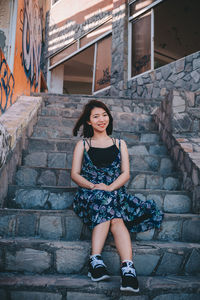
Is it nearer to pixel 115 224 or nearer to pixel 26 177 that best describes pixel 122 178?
pixel 115 224

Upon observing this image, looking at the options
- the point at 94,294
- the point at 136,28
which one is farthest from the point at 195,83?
the point at 94,294

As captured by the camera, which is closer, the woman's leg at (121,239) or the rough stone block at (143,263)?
the woman's leg at (121,239)

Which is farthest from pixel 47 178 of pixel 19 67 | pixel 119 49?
pixel 119 49

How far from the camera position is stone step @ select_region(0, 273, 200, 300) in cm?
170

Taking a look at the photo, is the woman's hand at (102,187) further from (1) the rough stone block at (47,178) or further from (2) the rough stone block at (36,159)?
(2) the rough stone block at (36,159)

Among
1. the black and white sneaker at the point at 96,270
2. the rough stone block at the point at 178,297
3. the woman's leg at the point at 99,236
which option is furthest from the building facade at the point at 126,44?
the black and white sneaker at the point at 96,270

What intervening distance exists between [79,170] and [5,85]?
216 cm

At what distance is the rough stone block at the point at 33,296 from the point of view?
170 cm

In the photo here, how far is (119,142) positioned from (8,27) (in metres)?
3.13

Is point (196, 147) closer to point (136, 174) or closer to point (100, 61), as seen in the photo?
point (136, 174)

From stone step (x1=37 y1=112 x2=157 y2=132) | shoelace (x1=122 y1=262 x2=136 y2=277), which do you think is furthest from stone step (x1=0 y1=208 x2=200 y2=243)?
stone step (x1=37 y1=112 x2=157 y2=132)

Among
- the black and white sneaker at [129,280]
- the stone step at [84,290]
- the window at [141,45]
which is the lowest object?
the stone step at [84,290]

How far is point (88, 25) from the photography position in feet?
32.2

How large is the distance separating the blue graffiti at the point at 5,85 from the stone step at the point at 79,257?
2.22m
